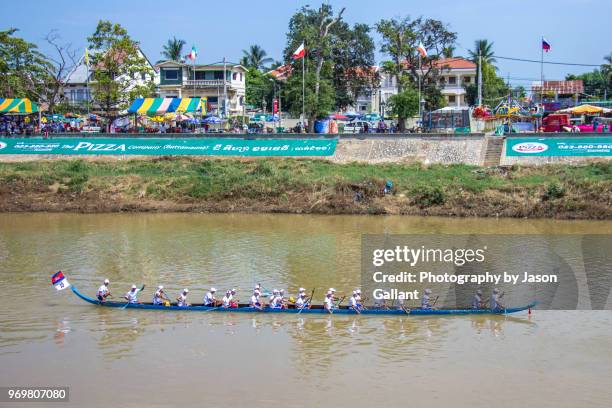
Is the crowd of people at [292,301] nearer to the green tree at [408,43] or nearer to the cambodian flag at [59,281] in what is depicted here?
the cambodian flag at [59,281]

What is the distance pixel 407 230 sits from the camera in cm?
3553

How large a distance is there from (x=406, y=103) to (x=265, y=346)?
34503 millimetres

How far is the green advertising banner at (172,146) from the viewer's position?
47.5m

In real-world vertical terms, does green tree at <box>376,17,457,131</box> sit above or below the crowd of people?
above

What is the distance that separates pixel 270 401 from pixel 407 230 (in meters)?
19.7

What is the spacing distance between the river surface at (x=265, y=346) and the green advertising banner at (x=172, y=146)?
16795mm

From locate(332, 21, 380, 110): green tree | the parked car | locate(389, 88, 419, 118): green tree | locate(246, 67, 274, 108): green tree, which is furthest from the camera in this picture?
locate(246, 67, 274, 108): green tree

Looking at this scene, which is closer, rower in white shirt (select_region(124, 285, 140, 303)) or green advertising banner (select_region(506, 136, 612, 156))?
rower in white shirt (select_region(124, 285, 140, 303))

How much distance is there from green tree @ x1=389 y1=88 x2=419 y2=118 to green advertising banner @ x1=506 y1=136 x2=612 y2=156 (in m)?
10.3

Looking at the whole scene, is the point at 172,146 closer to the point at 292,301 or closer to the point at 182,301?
the point at 182,301

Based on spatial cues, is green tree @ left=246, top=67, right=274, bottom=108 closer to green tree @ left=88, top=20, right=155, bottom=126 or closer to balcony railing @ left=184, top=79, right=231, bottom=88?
balcony railing @ left=184, top=79, right=231, bottom=88

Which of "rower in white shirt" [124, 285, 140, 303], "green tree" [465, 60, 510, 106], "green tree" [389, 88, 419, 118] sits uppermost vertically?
"green tree" [465, 60, 510, 106]

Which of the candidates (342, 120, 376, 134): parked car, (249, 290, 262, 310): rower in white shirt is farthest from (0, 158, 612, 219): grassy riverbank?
(249, 290, 262, 310): rower in white shirt

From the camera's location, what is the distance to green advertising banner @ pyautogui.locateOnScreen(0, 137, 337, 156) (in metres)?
47.5
